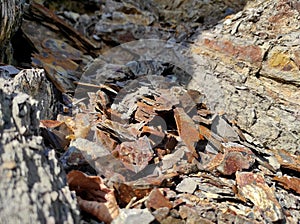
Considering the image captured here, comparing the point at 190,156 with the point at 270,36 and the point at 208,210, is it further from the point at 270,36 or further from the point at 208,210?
the point at 270,36

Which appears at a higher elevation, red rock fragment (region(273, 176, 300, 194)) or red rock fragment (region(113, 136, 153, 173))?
red rock fragment (region(113, 136, 153, 173))

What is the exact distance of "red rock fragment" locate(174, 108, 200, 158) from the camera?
2.13 m

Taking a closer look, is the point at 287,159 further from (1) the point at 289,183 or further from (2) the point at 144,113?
(2) the point at 144,113

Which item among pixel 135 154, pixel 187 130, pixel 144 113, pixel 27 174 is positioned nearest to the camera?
pixel 27 174

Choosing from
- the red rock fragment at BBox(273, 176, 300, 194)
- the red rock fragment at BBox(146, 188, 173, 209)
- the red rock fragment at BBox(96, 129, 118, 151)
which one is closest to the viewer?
the red rock fragment at BBox(146, 188, 173, 209)

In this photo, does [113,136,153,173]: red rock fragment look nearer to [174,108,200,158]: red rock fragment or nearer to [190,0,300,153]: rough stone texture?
[174,108,200,158]: red rock fragment

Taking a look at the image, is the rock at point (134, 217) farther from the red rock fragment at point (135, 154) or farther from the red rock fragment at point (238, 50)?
the red rock fragment at point (238, 50)

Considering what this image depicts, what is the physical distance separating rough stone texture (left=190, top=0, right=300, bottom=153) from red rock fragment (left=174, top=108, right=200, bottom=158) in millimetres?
617

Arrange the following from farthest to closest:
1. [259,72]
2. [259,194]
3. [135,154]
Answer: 1. [259,72]
2. [135,154]
3. [259,194]

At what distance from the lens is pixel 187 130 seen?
7.23 ft

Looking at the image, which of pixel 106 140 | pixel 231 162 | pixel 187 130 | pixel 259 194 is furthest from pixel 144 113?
pixel 259 194

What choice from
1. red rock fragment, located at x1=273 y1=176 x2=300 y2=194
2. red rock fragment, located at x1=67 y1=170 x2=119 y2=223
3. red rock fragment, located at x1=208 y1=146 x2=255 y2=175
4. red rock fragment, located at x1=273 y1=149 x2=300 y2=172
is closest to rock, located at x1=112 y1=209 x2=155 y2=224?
red rock fragment, located at x1=67 y1=170 x2=119 y2=223

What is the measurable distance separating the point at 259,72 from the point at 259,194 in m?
1.34

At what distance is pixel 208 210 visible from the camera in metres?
1.63
